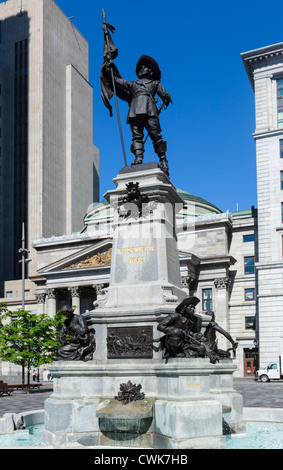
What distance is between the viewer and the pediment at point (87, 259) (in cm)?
7419

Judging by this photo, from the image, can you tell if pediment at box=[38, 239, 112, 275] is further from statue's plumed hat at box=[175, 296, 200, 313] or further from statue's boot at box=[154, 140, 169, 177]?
statue's plumed hat at box=[175, 296, 200, 313]

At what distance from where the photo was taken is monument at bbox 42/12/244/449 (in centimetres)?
1145

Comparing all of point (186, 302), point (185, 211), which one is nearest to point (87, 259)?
point (185, 211)

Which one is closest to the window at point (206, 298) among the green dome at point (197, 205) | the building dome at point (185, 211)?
the building dome at point (185, 211)

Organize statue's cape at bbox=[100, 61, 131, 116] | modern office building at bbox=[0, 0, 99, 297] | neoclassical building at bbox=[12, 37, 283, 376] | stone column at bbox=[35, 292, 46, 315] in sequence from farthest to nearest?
1. modern office building at bbox=[0, 0, 99, 297]
2. stone column at bbox=[35, 292, 46, 315]
3. neoclassical building at bbox=[12, 37, 283, 376]
4. statue's cape at bbox=[100, 61, 131, 116]

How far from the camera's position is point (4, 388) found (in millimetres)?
39344

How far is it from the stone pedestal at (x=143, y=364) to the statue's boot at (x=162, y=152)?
88 centimetres

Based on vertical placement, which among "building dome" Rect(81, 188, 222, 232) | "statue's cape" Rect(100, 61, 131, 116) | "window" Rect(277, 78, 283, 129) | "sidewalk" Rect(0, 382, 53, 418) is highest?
"window" Rect(277, 78, 283, 129)

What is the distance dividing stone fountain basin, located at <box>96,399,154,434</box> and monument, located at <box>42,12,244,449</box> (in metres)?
0.02

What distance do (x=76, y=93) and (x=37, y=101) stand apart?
13974mm

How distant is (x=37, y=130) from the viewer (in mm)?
110125

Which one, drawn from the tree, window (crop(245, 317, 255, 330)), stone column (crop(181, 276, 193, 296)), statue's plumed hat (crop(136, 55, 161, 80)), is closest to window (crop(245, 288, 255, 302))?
window (crop(245, 317, 255, 330))

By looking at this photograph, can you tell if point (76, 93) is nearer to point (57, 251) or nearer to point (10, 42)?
point (10, 42)
